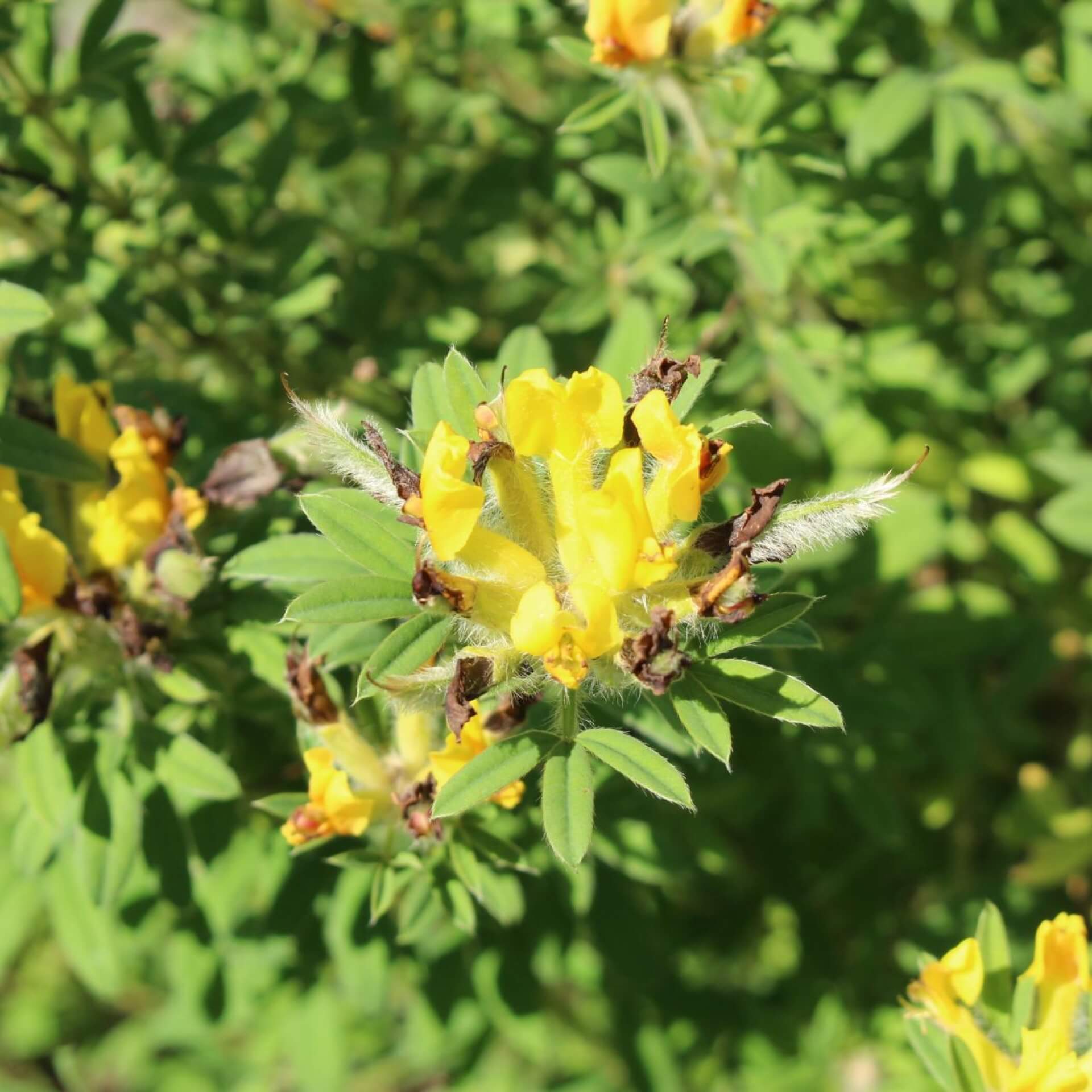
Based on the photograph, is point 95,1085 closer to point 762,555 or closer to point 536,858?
point 536,858

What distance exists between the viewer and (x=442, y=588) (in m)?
2.06

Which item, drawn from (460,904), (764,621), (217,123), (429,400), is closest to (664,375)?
(764,621)

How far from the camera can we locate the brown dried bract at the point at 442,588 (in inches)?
79.7

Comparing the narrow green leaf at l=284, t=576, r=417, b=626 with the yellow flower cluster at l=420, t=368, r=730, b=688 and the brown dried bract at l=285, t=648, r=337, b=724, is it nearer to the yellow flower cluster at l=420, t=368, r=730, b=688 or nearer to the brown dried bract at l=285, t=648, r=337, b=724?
the yellow flower cluster at l=420, t=368, r=730, b=688

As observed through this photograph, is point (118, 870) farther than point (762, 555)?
Yes

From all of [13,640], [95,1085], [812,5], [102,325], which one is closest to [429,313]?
[102,325]

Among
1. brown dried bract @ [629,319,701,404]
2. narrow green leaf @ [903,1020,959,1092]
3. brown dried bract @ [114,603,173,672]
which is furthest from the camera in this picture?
brown dried bract @ [114,603,173,672]

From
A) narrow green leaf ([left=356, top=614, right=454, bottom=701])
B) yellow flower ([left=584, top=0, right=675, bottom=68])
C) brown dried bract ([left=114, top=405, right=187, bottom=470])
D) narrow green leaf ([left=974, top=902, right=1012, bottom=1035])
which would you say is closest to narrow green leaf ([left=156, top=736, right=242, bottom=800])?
brown dried bract ([left=114, top=405, right=187, bottom=470])

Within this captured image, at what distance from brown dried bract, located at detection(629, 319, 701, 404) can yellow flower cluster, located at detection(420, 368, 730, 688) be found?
0.05 m

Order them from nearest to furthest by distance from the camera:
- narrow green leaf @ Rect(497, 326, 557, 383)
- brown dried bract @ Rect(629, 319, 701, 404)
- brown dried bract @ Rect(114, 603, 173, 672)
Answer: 1. brown dried bract @ Rect(629, 319, 701, 404)
2. brown dried bract @ Rect(114, 603, 173, 672)
3. narrow green leaf @ Rect(497, 326, 557, 383)

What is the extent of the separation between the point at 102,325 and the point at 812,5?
2.55 meters

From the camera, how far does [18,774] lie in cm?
279

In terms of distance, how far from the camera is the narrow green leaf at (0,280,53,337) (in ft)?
8.27

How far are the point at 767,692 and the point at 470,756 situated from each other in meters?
0.64
